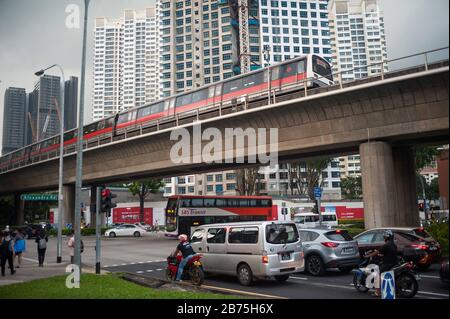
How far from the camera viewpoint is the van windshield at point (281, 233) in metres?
11.6

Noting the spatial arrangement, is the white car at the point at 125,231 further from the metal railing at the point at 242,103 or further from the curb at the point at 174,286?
the curb at the point at 174,286

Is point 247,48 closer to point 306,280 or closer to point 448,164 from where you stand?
point 306,280

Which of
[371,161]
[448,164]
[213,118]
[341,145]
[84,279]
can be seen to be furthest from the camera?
[213,118]

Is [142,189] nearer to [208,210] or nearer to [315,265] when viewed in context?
[208,210]

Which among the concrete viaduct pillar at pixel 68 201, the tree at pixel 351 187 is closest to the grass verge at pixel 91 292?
the concrete viaduct pillar at pixel 68 201

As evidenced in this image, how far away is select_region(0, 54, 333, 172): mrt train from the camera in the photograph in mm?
24513

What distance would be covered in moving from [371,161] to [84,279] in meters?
15.2

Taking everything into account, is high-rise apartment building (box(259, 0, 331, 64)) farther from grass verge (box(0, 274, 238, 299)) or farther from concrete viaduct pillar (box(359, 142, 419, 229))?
grass verge (box(0, 274, 238, 299))

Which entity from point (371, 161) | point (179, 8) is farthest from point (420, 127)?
point (179, 8)

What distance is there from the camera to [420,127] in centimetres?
1862

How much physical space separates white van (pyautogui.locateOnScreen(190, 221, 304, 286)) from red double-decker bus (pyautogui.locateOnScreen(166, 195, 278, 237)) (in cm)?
1905

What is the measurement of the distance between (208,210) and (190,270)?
22210mm

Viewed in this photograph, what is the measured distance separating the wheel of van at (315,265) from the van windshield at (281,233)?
2.04 metres

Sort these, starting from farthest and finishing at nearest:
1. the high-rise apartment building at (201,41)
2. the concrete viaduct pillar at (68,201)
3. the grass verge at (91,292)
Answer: the high-rise apartment building at (201,41) < the concrete viaduct pillar at (68,201) < the grass verge at (91,292)
